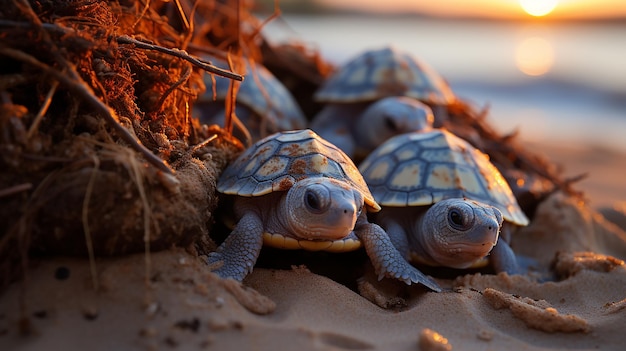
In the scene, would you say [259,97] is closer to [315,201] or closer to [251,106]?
[251,106]

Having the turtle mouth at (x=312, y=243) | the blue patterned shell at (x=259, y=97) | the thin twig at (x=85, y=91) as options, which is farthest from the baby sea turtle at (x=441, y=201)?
the thin twig at (x=85, y=91)

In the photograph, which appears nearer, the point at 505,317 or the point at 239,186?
the point at 505,317

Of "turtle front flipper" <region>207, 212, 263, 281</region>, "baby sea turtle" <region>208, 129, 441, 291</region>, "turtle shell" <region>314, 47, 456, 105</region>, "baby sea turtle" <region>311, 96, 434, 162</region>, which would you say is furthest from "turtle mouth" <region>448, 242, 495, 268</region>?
"turtle shell" <region>314, 47, 456, 105</region>

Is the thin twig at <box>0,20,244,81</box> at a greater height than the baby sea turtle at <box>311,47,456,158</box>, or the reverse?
the baby sea turtle at <box>311,47,456,158</box>

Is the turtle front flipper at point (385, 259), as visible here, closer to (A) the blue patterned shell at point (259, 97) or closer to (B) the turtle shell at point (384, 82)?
(A) the blue patterned shell at point (259, 97)

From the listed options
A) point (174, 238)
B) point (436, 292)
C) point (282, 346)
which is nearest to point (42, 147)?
point (174, 238)

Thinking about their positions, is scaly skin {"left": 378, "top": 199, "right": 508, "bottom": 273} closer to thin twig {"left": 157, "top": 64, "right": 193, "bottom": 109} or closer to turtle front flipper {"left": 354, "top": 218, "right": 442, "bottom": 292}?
turtle front flipper {"left": 354, "top": 218, "right": 442, "bottom": 292}

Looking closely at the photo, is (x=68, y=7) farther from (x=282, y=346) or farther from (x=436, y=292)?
(x=436, y=292)
